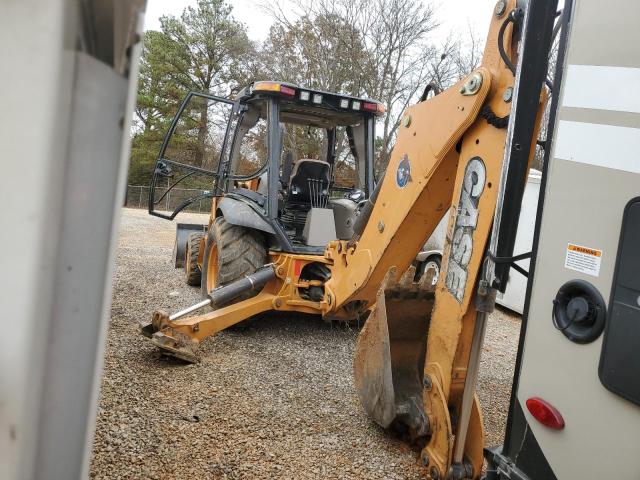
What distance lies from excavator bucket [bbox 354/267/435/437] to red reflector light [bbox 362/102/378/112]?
259 centimetres

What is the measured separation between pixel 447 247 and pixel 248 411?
1.58 metres

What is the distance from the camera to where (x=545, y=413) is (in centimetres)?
137

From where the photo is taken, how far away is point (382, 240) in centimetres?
275

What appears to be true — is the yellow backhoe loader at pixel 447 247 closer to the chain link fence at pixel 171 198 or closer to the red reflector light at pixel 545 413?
the red reflector light at pixel 545 413

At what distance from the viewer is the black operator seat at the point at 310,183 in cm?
498

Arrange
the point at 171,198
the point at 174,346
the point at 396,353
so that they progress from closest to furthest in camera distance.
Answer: the point at 396,353 < the point at 174,346 < the point at 171,198

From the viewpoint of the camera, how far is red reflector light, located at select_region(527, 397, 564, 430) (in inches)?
52.4

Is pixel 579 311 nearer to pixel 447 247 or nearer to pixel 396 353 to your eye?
pixel 447 247

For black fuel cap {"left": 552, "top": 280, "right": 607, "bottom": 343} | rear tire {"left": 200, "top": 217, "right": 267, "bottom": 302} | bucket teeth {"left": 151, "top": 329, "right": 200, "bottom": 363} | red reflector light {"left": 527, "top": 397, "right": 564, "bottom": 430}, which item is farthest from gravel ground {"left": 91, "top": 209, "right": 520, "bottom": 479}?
black fuel cap {"left": 552, "top": 280, "right": 607, "bottom": 343}

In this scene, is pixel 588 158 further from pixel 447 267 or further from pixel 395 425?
pixel 395 425

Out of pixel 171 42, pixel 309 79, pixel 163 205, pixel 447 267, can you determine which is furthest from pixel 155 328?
pixel 171 42

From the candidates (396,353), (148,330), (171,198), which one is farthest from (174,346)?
(171,198)

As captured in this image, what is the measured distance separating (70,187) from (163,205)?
79.7 ft

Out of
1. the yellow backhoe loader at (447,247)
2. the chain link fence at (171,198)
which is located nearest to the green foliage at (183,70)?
the chain link fence at (171,198)
